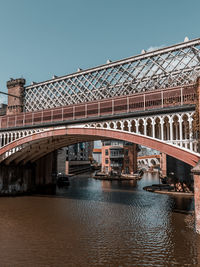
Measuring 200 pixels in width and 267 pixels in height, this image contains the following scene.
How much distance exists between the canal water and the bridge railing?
11.5 metres

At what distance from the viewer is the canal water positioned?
12969mm

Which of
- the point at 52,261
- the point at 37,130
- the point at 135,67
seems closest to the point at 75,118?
the point at 37,130

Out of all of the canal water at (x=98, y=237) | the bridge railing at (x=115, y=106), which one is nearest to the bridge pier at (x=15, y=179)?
the bridge railing at (x=115, y=106)

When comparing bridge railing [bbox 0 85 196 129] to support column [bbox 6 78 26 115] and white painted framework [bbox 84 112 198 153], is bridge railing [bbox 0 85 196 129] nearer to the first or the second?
white painted framework [bbox 84 112 198 153]

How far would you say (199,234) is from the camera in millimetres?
16328

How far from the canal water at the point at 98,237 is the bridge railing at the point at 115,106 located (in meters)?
11.5

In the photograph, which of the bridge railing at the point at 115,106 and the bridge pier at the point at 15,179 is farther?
the bridge pier at the point at 15,179

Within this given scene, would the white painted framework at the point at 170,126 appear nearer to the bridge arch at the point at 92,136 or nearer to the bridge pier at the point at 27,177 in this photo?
the bridge arch at the point at 92,136

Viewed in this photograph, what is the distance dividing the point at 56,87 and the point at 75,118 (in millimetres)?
15379

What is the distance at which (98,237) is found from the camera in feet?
54.2

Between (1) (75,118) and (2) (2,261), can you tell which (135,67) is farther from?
(2) (2,261)

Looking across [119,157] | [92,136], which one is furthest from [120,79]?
[119,157]

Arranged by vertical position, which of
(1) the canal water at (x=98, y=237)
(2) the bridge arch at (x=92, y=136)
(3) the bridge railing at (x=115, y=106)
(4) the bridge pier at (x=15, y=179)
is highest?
(3) the bridge railing at (x=115, y=106)

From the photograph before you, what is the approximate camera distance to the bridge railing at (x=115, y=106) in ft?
67.4
